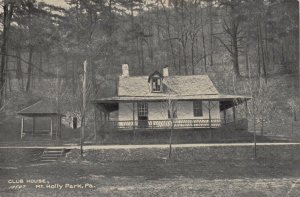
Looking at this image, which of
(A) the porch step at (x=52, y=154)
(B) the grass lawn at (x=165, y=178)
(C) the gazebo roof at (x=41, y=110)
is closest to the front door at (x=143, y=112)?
(C) the gazebo roof at (x=41, y=110)

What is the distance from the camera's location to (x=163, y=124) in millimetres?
30734

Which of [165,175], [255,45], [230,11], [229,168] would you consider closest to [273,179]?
[229,168]

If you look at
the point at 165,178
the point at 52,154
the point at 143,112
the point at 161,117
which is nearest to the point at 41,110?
the point at 52,154

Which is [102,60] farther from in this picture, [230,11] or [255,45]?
[255,45]

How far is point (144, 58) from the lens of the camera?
44.3 m

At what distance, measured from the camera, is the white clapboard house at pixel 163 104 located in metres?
30.2

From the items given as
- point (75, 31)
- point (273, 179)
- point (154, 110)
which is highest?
point (75, 31)

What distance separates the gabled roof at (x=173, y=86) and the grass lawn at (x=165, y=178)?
10.0 metres

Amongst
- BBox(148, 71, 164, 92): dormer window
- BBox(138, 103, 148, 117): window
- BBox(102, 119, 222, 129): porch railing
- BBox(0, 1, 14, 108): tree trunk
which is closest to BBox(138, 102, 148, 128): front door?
BBox(138, 103, 148, 117): window

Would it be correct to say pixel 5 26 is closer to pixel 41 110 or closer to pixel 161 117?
pixel 41 110

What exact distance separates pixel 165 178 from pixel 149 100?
13174 millimetres

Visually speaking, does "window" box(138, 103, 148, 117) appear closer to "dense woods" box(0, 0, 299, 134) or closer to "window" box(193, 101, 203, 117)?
"window" box(193, 101, 203, 117)

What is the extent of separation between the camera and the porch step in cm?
2277

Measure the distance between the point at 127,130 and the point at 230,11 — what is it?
16.2m
